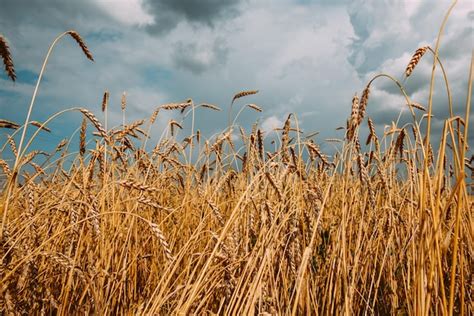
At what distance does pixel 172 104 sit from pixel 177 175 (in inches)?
37.3

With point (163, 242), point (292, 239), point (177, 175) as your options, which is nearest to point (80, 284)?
point (163, 242)

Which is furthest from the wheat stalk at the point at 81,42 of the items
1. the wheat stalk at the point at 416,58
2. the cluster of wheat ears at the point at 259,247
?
the wheat stalk at the point at 416,58

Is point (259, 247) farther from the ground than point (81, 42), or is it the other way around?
point (81, 42)

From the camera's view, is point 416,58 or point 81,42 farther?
point 81,42

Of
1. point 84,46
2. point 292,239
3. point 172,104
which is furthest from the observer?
point 172,104

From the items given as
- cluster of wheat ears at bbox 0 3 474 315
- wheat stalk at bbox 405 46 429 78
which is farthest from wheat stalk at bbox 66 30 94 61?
wheat stalk at bbox 405 46 429 78

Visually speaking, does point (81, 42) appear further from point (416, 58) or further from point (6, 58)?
point (416, 58)

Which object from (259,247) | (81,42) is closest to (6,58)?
(81,42)

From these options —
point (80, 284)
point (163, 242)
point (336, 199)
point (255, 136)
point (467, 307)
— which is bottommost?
point (80, 284)

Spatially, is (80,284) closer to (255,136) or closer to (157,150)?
(157,150)

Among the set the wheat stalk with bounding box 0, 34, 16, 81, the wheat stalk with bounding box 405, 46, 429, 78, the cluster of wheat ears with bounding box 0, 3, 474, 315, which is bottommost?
the cluster of wheat ears with bounding box 0, 3, 474, 315

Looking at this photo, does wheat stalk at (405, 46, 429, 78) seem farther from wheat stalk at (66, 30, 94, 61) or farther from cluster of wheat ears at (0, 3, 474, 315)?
wheat stalk at (66, 30, 94, 61)

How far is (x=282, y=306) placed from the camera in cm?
195

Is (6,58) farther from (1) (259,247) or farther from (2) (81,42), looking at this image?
(1) (259,247)
